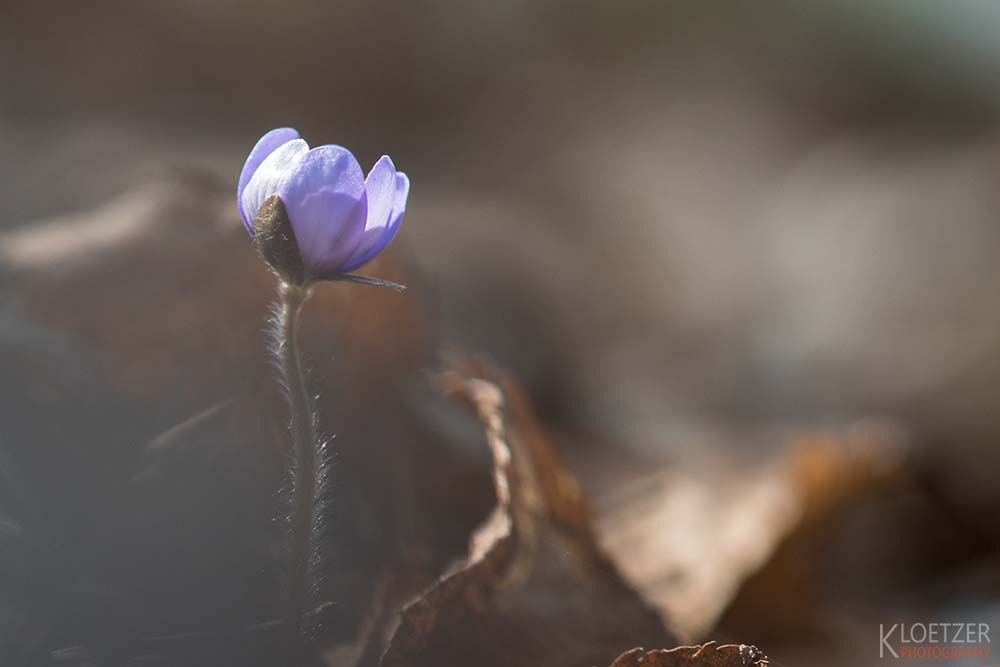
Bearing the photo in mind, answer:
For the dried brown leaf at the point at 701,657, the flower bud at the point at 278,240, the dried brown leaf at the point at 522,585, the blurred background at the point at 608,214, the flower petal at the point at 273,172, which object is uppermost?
the blurred background at the point at 608,214

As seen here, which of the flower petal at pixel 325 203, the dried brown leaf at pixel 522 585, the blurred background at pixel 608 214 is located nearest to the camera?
the flower petal at pixel 325 203

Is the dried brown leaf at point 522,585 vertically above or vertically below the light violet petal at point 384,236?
below

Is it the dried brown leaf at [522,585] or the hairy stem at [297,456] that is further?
the dried brown leaf at [522,585]

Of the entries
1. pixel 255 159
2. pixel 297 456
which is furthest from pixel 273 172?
pixel 297 456

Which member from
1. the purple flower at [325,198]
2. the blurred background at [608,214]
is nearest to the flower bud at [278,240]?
the purple flower at [325,198]

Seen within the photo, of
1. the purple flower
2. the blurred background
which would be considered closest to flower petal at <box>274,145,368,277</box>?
the purple flower

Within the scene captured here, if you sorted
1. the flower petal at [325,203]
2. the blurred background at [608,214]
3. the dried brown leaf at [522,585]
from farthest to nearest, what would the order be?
the blurred background at [608,214]
the dried brown leaf at [522,585]
the flower petal at [325,203]

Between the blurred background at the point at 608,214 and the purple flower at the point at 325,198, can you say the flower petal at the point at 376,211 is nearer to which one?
the purple flower at the point at 325,198
